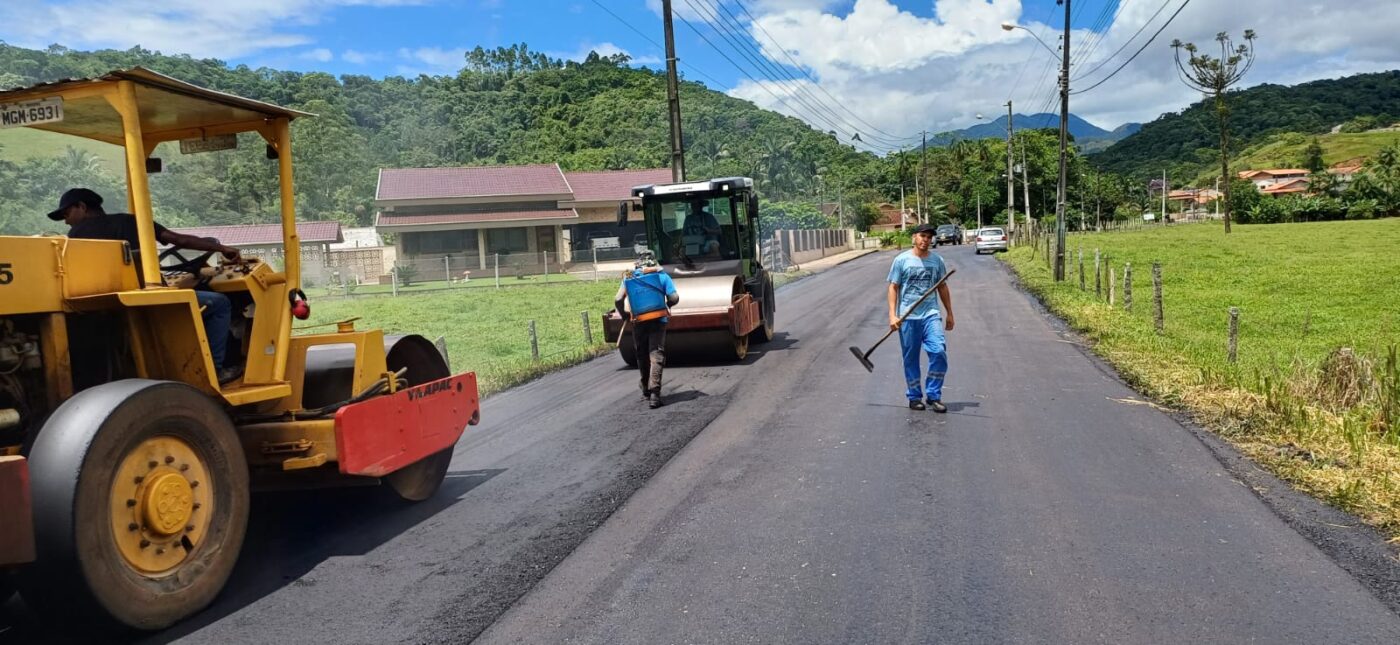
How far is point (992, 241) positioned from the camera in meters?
49.2

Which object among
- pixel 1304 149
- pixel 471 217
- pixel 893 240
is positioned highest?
pixel 1304 149

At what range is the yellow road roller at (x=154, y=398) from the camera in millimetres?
3898

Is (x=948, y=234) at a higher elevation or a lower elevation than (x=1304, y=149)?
lower

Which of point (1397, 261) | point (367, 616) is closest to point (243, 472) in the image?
point (367, 616)

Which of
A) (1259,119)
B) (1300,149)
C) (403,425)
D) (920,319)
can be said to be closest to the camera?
(403,425)

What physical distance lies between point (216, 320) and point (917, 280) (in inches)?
249

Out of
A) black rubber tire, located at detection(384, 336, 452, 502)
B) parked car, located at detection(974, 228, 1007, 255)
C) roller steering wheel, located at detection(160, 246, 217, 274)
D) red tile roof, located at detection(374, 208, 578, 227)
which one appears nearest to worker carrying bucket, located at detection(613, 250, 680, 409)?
black rubber tire, located at detection(384, 336, 452, 502)

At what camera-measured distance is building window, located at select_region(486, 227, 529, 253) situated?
1831 inches

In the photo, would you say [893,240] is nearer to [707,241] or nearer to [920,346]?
[707,241]

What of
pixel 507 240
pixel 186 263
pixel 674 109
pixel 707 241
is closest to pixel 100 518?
pixel 186 263

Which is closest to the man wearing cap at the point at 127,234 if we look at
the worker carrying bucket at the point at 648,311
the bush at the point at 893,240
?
the worker carrying bucket at the point at 648,311

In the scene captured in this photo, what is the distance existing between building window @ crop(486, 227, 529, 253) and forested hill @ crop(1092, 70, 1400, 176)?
14126cm

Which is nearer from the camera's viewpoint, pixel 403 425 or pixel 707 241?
pixel 403 425

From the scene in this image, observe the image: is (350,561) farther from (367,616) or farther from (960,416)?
(960,416)
